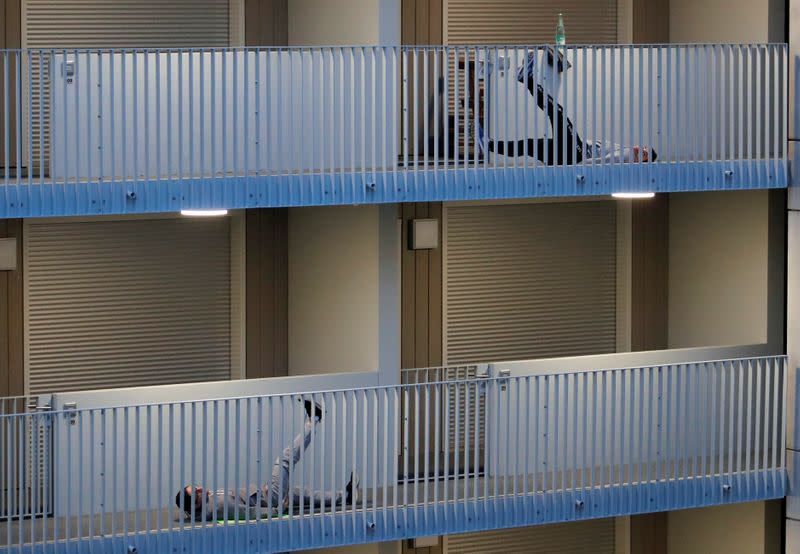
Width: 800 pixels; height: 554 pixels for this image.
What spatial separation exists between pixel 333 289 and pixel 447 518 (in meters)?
2.82

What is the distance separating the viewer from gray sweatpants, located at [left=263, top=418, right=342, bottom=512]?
16391 mm

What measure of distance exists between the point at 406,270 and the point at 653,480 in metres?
3.38

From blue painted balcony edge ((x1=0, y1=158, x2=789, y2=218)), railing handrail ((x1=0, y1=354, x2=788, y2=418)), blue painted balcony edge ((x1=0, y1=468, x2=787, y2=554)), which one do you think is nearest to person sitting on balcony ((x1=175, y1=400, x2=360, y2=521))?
blue painted balcony edge ((x1=0, y1=468, x2=787, y2=554))

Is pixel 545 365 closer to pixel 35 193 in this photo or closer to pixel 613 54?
pixel 613 54

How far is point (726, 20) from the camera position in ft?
63.9

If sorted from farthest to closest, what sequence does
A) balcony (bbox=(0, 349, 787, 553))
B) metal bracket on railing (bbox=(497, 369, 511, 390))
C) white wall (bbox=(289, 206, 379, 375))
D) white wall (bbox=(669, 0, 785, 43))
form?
white wall (bbox=(669, 0, 785, 43)) < white wall (bbox=(289, 206, 379, 375)) < metal bracket on railing (bbox=(497, 369, 511, 390)) < balcony (bbox=(0, 349, 787, 553))

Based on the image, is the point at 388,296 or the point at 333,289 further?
the point at 333,289

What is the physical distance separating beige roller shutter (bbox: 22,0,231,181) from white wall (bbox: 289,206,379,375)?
2111 millimetres

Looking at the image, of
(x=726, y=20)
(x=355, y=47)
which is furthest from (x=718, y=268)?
(x=355, y=47)

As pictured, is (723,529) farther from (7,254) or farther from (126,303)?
(7,254)

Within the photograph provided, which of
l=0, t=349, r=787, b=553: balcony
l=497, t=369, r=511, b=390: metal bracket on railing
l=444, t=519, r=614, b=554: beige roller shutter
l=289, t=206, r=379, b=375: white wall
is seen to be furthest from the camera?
l=444, t=519, r=614, b=554: beige roller shutter

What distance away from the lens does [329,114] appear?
1681 centimetres

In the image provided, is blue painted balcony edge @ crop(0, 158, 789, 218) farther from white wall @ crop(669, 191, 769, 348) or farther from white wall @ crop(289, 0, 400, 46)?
white wall @ crop(289, 0, 400, 46)

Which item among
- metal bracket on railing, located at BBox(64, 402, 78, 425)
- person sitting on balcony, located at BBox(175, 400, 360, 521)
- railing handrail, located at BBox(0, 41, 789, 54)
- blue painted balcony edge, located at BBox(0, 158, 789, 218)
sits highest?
railing handrail, located at BBox(0, 41, 789, 54)
